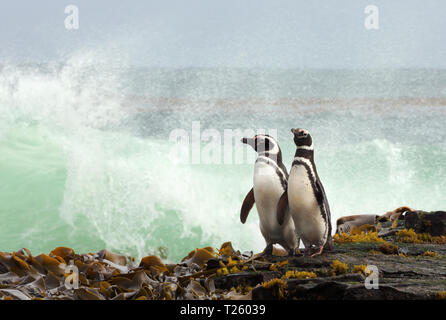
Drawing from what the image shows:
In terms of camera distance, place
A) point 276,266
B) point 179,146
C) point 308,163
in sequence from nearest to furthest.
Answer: point 276,266, point 308,163, point 179,146

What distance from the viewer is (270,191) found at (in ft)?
6.55

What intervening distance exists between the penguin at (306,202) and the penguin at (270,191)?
5cm

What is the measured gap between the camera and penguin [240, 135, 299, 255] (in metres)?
2.00

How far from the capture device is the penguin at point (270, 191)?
2.00m

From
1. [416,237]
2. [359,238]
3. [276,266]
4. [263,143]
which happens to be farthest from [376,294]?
[416,237]

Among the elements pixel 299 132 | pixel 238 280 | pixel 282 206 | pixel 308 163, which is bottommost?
pixel 238 280

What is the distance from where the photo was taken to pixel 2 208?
398 centimetres

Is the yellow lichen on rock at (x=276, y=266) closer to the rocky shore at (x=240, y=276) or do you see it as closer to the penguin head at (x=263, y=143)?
the rocky shore at (x=240, y=276)

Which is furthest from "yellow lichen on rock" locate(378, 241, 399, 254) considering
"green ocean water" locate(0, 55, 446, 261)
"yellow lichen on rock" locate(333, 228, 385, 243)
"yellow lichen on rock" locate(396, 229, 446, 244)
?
"green ocean water" locate(0, 55, 446, 261)

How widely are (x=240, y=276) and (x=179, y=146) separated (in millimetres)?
4598

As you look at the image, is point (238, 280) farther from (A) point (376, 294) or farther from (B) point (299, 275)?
(A) point (376, 294)

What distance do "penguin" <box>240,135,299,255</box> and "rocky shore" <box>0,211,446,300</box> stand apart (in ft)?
0.29
